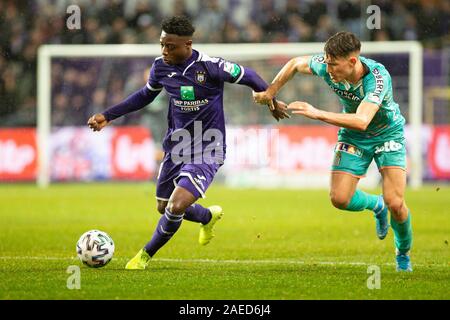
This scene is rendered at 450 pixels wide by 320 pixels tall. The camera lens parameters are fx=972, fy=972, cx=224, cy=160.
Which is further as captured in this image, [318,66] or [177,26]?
[318,66]

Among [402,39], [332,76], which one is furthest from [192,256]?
[402,39]

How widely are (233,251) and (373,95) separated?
3123 mm

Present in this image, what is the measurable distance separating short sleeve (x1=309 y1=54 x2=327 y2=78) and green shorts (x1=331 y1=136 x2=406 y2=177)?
661 mm

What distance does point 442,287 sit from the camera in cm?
746

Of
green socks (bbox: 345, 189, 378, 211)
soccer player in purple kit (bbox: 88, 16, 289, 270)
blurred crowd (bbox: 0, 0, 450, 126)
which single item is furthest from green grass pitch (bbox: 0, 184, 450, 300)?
blurred crowd (bbox: 0, 0, 450, 126)

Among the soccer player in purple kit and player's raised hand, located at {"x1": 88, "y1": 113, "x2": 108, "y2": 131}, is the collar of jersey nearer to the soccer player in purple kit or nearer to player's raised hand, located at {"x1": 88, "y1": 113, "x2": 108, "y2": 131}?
the soccer player in purple kit

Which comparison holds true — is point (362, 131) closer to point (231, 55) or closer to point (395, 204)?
point (395, 204)

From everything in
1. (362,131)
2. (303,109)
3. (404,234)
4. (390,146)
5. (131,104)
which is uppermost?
(131,104)

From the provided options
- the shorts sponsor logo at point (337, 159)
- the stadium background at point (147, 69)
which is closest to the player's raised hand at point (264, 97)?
the shorts sponsor logo at point (337, 159)

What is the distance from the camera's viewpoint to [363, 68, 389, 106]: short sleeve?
794cm

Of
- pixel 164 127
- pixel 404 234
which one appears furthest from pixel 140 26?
pixel 404 234

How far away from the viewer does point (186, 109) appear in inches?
350

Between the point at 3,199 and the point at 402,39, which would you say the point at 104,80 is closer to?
the point at 3,199
